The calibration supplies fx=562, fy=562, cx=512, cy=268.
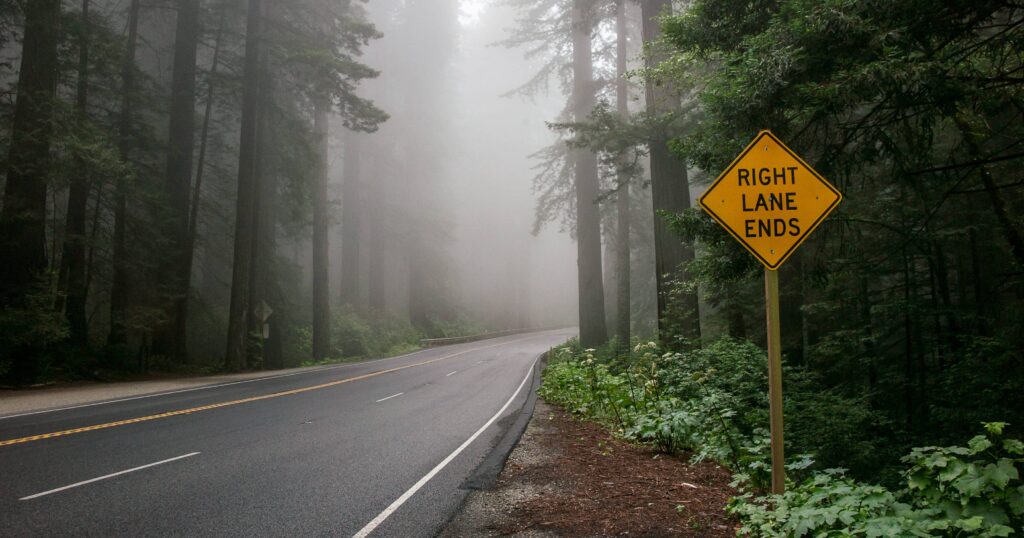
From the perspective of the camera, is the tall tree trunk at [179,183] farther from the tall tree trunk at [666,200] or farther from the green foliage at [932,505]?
the green foliage at [932,505]

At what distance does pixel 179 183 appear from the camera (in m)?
20.5

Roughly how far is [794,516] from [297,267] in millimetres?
27934

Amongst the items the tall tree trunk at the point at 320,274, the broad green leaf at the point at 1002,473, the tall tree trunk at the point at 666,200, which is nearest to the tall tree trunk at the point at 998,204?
the tall tree trunk at the point at 666,200

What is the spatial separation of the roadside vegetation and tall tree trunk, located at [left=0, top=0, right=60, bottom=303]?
14.1 m

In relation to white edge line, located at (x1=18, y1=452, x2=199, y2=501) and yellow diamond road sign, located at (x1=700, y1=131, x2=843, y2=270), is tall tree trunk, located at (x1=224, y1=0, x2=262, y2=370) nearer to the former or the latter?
white edge line, located at (x1=18, y1=452, x2=199, y2=501)

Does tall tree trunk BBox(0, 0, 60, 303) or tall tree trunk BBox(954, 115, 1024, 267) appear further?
tall tree trunk BBox(0, 0, 60, 303)

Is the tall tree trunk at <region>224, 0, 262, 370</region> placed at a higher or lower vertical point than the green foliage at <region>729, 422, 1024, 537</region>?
higher

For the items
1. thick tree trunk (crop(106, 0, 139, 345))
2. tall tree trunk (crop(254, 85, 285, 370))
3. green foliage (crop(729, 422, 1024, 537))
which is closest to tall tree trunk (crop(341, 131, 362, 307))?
tall tree trunk (crop(254, 85, 285, 370))

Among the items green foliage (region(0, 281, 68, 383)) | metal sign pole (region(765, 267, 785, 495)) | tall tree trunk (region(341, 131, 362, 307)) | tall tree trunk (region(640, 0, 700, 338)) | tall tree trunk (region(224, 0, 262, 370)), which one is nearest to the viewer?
metal sign pole (region(765, 267, 785, 495))

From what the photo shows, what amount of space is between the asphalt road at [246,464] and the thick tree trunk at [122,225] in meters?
6.80

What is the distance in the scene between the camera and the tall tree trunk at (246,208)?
798 inches

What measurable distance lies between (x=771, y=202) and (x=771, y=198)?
33 mm

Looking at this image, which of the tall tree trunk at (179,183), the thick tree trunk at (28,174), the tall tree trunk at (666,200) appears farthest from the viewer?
the tall tree trunk at (179,183)

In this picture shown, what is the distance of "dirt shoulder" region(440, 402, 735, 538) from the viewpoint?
464 cm
